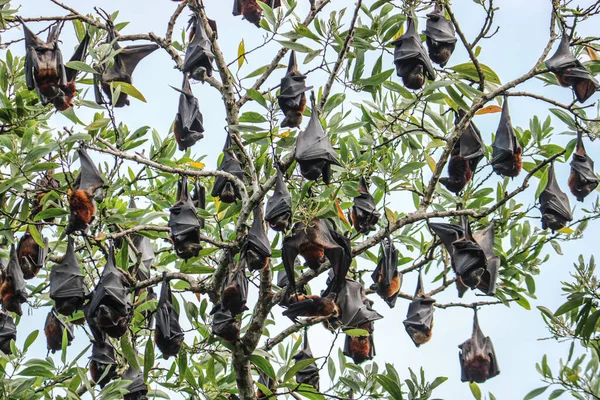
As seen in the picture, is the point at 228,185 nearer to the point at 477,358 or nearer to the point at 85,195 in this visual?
the point at 85,195

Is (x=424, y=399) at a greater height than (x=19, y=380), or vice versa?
(x=19, y=380)

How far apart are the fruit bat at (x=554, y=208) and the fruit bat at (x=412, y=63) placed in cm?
156

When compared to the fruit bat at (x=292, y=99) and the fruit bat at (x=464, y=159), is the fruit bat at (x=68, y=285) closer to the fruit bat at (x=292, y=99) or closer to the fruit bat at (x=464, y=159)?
the fruit bat at (x=292, y=99)

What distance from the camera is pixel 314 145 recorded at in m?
4.89

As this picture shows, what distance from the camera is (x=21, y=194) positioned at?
19.3ft

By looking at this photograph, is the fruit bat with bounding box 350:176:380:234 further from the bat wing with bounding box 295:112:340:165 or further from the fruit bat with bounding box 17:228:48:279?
the fruit bat with bounding box 17:228:48:279

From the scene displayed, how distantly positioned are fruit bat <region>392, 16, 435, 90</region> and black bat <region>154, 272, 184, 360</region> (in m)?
2.25

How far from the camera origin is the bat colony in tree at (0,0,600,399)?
16.7 ft

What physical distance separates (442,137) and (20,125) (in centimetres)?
317

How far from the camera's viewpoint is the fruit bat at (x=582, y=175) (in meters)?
6.81

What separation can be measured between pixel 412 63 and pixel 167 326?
101 inches

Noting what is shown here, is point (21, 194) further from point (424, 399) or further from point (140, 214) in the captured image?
point (424, 399)

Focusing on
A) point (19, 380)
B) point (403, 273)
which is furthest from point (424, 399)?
point (19, 380)

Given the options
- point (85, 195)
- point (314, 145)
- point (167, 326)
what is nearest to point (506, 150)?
point (314, 145)
